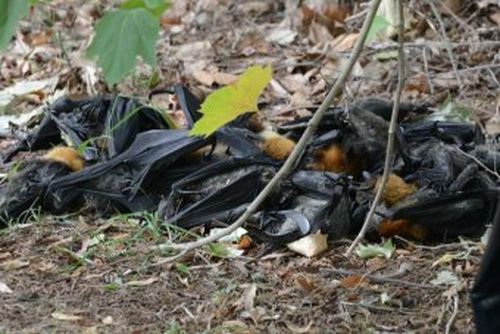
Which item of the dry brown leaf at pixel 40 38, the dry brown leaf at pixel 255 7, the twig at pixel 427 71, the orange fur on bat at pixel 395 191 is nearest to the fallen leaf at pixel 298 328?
the orange fur on bat at pixel 395 191

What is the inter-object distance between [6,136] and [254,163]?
146cm

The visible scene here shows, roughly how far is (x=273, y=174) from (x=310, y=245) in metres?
0.34

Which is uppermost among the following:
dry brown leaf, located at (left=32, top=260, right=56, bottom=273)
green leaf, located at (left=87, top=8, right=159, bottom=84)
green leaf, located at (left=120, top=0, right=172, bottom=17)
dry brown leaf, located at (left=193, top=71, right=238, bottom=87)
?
green leaf, located at (left=120, top=0, right=172, bottom=17)

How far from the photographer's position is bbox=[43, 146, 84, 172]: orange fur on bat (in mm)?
3709

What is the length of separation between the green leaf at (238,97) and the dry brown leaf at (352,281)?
726mm

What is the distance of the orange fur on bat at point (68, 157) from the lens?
371 cm

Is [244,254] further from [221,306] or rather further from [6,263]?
[6,263]

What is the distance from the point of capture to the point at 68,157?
373cm

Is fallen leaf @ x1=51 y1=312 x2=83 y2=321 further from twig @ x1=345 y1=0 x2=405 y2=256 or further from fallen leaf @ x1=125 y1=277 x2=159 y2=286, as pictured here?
twig @ x1=345 y1=0 x2=405 y2=256

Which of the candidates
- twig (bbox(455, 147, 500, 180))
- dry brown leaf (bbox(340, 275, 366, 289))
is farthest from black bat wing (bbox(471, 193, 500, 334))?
twig (bbox(455, 147, 500, 180))

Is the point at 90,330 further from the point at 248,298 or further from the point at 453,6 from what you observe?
the point at 453,6

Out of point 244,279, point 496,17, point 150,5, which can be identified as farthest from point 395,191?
point 496,17

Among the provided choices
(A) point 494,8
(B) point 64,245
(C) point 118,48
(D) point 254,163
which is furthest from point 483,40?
(C) point 118,48

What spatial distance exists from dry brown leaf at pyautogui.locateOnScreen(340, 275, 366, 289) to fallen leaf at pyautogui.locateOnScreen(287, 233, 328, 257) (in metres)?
0.21
